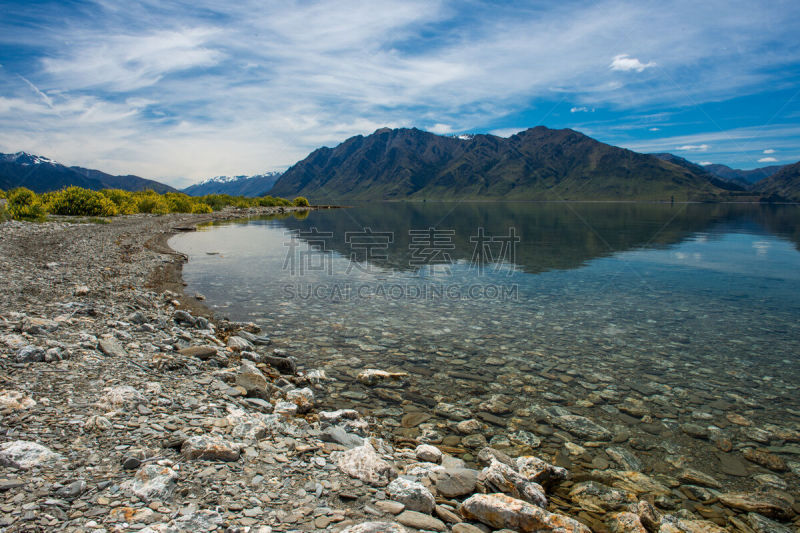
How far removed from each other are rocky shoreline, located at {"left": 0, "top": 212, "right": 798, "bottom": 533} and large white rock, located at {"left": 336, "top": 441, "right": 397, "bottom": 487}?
0.02 metres

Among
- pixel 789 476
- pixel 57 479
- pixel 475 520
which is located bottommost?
pixel 789 476

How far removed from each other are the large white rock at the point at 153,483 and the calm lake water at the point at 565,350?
4.44m

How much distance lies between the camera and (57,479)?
15.3 ft

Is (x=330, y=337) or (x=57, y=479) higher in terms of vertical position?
(x=57, y=479)

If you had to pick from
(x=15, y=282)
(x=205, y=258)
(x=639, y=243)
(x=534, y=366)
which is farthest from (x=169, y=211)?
(x=534, y=366)

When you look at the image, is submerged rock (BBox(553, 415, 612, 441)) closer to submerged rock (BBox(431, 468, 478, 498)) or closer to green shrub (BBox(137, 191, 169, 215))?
submerged rock (BBox(431, 468, 478, 498))

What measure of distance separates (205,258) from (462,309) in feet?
78.8

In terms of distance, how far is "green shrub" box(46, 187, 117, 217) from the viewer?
195ft

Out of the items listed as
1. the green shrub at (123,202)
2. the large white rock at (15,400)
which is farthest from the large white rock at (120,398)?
the green shrub at (123,202)

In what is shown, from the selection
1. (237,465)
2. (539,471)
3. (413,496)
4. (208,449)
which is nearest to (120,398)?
(208,449)

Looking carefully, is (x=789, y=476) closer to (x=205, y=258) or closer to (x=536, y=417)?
(x=536, y=417)

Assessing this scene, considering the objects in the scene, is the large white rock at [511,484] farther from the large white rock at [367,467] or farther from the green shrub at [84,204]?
the green shrub at [84,204]

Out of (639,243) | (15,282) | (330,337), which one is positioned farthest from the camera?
(639,243)

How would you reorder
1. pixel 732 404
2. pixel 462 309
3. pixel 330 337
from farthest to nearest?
pixel 462 309 → pixel 330 337 → pixel 732 404
